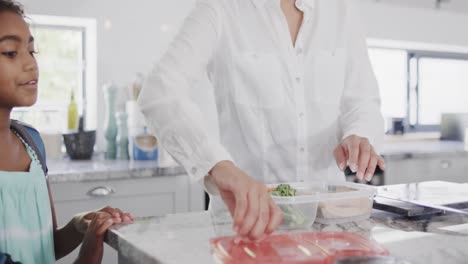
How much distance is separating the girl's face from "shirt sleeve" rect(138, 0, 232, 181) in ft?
0.80

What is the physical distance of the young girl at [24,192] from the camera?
41.4 inches

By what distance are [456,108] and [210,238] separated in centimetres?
383

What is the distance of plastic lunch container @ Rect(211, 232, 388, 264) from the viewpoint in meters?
0.75

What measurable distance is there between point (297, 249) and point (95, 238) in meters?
0.42

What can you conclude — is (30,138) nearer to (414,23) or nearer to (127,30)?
(127,30)

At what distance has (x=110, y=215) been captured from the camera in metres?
1.04

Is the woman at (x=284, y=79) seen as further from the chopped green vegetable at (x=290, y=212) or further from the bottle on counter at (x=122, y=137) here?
the bottle on counter at (x=122, y=137)

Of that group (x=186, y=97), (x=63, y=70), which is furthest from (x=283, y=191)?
(x=63, y=70)

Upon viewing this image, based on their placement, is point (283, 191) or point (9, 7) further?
point (9, 7)

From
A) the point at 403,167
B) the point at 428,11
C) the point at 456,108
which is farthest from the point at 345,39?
the point at 456,108

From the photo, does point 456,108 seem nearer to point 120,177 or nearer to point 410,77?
point 410,77

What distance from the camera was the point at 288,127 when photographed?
51.5 inches

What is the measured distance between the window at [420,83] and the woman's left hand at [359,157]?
284cm

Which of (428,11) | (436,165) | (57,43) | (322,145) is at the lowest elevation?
(436,165)
